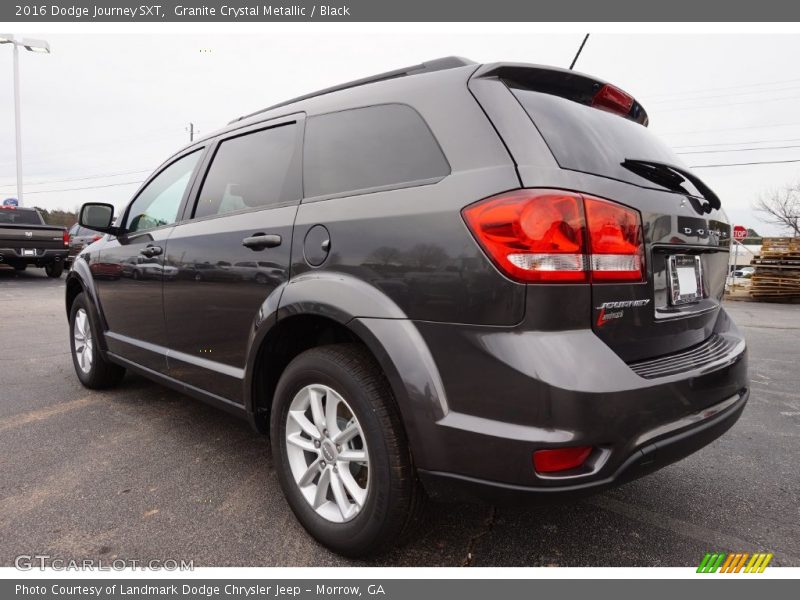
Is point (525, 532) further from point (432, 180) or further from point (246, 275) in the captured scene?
point (246, 275)

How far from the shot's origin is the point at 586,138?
1794 millimetres

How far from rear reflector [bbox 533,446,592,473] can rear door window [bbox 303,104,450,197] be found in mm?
916

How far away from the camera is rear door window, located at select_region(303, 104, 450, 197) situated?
1.81 m

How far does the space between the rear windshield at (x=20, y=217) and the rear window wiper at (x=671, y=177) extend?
640 inches

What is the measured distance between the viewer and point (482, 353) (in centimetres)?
153

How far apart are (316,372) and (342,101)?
1.15 meters

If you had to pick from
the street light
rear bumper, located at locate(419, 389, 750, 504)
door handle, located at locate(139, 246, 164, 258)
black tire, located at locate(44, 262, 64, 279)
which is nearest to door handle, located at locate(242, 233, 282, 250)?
door handle, located at locate(139, 246, 164, 258)

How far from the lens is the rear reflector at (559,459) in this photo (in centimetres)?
148

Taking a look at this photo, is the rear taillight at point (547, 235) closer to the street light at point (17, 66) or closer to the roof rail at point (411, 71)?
the roof rail at point (411, 71)

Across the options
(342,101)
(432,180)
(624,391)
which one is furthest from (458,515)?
(342,101)

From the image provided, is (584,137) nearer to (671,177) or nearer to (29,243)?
(671,177)

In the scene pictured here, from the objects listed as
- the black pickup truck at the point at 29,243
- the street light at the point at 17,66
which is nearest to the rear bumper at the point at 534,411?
the black pickup truck at the point at 29,243

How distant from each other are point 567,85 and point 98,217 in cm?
313

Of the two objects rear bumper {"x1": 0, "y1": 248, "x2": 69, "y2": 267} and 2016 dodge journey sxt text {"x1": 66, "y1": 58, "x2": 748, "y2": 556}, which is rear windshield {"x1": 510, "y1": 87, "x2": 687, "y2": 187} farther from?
rear bumper {"x1": 0, "y1": 248, "x2": 69, "y2": 267}
